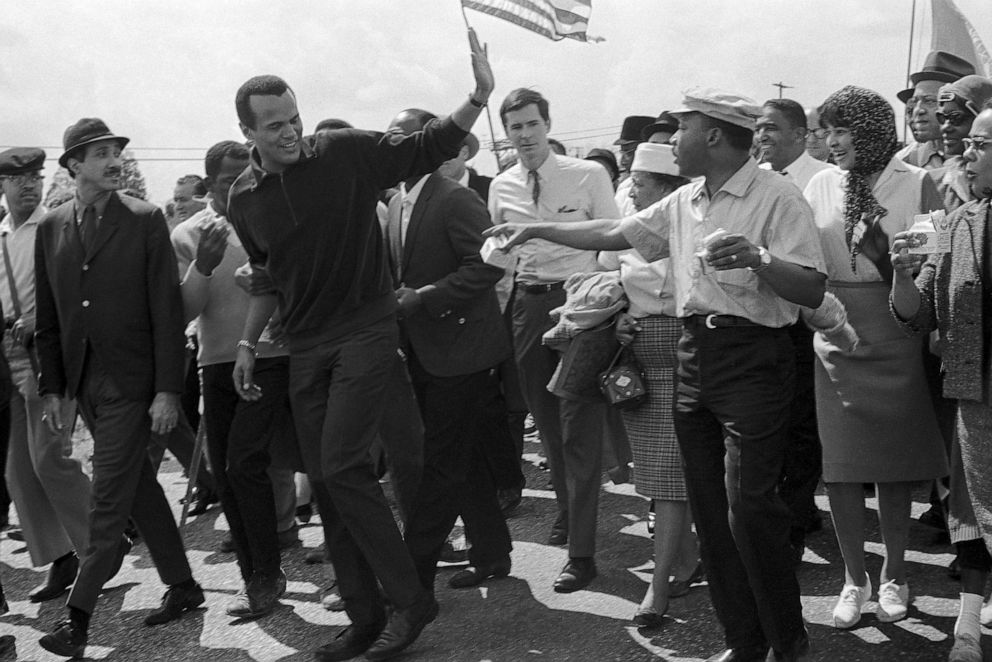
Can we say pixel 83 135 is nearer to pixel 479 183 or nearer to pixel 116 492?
pixel 116 492

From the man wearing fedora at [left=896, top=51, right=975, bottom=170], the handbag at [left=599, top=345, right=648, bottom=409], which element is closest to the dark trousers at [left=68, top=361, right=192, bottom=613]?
the handbag at [left=599, top=345, right=648, bottom=409]

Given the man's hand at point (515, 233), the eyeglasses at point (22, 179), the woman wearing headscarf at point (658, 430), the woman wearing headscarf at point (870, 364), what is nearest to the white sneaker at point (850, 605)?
the woman wearing headscarf at point (870, 364)

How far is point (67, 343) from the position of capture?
19.3ft

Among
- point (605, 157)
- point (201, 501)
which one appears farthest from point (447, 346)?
point (605, 157)

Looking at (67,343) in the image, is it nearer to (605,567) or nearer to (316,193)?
(316,193)

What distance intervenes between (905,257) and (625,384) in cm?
146

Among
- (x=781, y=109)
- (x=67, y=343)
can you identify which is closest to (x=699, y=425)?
(x=781, y=109)

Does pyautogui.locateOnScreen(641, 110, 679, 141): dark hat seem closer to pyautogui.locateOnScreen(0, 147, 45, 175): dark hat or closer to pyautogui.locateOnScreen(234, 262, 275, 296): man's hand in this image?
pyautogui.locateOnScreen(234, 262, 275, 296): man's hand

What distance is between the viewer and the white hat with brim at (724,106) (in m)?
4.26

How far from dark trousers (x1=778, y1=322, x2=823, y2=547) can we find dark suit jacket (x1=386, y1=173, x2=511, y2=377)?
147 centimetres

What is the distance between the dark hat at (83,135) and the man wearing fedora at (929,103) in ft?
Result: 14.2

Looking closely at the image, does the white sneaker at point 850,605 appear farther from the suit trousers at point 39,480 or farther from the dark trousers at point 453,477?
the suit trousers at point 39,480

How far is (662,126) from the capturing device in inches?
254

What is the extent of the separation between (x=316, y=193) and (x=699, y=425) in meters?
1.91
